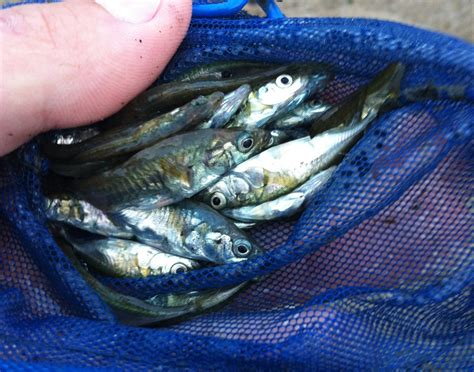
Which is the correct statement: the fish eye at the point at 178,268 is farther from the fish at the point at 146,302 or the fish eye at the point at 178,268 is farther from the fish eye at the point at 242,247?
the fish eye at the point at 242,247

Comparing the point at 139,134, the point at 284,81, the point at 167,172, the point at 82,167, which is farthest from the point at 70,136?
the point at 284,81

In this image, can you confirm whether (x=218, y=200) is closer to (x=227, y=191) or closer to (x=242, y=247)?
(x=227, y=191)

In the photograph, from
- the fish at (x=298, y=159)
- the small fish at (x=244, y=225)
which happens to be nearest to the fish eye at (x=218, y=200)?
the fish at (x=298, y=159)

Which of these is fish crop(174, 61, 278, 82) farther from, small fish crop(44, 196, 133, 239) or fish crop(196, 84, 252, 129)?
small fish crop(44, 196, 133, 239)

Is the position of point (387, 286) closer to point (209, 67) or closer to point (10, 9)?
point (209, 67)

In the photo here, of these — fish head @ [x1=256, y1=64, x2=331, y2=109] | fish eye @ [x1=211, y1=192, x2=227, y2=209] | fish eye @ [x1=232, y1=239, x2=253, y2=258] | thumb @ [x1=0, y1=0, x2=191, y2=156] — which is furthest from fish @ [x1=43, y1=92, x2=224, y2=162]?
fish eye @ [x1=232, y1=239, x2=253, y2=258]
